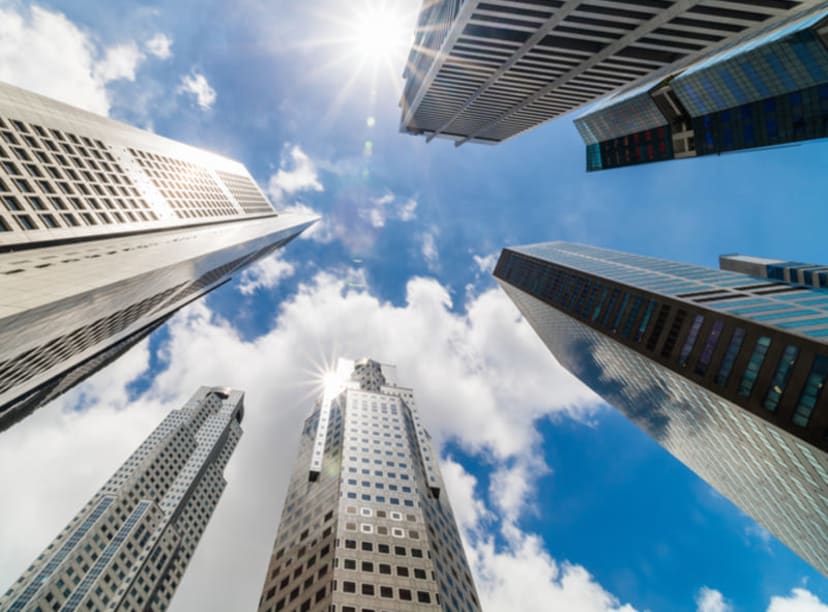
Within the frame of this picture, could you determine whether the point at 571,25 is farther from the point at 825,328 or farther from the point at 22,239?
the point at 22,239

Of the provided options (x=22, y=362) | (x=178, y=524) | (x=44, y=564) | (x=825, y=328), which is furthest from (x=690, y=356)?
(x=178, y=524)

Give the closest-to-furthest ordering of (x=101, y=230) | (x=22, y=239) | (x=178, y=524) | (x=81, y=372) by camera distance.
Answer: (x=22, y=239)
(x=101, y=230)
(x=81, y=372)
(x=178, y=524)

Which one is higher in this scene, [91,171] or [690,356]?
[91,171]

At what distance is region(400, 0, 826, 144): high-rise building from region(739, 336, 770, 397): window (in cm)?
3684

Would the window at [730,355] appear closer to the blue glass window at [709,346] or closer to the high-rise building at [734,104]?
the blue glass window at [709,346]

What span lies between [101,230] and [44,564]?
9341 centimetres

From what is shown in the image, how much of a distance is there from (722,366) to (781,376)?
833 cm

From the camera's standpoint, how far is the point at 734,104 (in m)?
87.0

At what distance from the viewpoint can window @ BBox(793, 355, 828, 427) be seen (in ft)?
143

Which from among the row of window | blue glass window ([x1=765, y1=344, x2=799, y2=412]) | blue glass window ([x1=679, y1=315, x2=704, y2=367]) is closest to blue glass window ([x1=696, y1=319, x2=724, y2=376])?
the row of window

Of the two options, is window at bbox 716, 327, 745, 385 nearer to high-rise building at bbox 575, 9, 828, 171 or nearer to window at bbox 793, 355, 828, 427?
window at bbox 793, 355, 828, 427

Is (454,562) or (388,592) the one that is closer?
(388,592)

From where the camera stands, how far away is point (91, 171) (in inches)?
2149

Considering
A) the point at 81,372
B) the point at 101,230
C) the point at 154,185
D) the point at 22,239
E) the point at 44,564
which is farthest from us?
the point at 44,564
